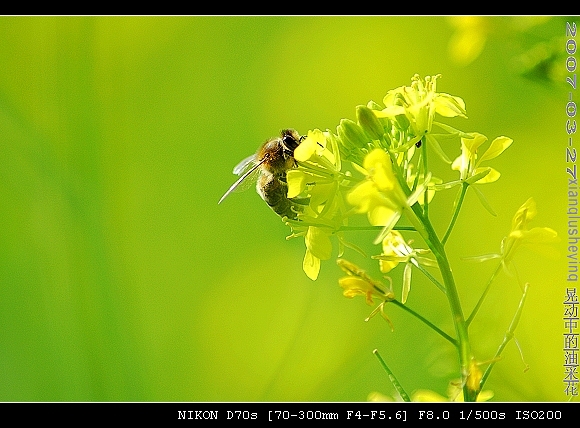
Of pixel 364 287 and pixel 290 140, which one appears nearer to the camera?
pixel 364 287

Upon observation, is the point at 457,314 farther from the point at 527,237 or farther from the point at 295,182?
the point at 295,182

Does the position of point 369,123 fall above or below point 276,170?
above

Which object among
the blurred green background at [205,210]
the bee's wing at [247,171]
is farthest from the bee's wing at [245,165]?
the blurred green background at [205,210]

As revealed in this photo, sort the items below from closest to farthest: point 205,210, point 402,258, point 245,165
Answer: point 402,258 < point 245,165 < point 205,210

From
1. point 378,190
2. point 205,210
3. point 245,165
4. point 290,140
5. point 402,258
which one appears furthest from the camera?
point 205,210

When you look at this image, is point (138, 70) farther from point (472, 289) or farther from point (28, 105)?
point (472, 289)

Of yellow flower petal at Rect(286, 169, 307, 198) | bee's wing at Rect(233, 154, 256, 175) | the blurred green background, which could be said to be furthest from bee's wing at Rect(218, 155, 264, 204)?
the blurred green background

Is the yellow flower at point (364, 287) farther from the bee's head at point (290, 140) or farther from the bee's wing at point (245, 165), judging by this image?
the bee's wing at point (245, 165)

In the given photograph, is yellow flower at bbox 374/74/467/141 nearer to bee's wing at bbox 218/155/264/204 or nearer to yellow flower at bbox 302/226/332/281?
yellow flower at bbox 302/226/332/281

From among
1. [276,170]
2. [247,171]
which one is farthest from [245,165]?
[276,170]
